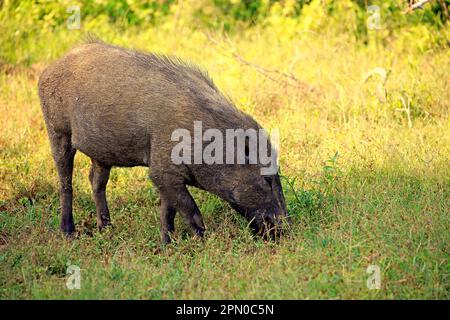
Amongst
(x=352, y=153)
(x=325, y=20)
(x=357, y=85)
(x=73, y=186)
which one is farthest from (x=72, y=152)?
(x=325, y=20)

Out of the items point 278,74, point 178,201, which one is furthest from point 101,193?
point 278,74

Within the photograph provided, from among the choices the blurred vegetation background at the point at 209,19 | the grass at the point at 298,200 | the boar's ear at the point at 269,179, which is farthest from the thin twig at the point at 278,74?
the boar's ear at the point at 269,179

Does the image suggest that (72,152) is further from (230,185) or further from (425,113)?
(425,113)

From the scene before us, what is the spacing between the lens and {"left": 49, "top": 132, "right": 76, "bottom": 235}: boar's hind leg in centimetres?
609

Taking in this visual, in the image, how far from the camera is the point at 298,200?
5973 mm

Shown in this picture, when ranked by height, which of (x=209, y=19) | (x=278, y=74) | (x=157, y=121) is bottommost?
(x=278, y=74)

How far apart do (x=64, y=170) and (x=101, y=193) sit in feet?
1.20

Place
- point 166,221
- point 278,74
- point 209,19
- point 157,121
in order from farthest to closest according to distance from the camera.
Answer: point 209,19 → point 278,74 → point 166,221 → point 157,121

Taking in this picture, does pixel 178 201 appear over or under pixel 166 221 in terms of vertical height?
over

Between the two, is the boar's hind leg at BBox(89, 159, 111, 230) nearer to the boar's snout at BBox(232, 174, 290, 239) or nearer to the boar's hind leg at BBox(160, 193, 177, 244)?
the boar's hind leg at BBox(160, 193, 177, 244)

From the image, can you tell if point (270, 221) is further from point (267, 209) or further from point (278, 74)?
point (278, 74)

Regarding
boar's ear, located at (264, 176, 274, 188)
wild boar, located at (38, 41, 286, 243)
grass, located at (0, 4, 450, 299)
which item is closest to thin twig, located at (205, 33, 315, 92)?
grass, located at (0, 4, 450, 299)

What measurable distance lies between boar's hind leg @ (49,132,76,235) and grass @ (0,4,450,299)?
15 centimetres
